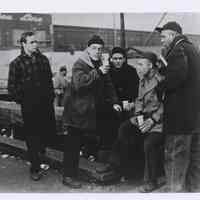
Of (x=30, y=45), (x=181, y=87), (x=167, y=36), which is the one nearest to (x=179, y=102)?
(x=181, y=87)

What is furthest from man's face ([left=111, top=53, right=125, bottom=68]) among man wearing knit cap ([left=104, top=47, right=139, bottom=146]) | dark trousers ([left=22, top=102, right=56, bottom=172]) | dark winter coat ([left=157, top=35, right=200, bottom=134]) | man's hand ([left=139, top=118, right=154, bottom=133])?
dark trousers ([left=22, top=102, right=56, bottom=172])

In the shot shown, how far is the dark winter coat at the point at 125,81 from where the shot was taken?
3.70 meters

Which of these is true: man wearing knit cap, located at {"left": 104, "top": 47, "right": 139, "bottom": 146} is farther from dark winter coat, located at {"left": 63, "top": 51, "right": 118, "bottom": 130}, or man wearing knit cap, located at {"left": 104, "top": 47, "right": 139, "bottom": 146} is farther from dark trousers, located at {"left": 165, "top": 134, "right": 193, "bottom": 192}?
dark trousers, located at {"left": 165, "top": 134, "right": 193, "bottom": 192}

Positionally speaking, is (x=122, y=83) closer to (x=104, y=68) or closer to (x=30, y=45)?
(x=104, y=68)

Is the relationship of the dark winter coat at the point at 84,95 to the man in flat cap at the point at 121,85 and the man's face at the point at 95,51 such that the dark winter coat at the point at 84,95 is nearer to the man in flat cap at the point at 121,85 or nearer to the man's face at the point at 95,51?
the man's face at the point at 95,51

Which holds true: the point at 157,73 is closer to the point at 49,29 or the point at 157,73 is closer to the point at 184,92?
the point at 184,92

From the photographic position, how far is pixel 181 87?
3332mm

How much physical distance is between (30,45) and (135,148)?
143cm

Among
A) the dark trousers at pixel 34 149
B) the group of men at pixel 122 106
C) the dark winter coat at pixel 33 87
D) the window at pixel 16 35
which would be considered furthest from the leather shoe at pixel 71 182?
the window at pixel 16 35

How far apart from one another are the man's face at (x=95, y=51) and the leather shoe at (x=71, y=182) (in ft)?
3.91
